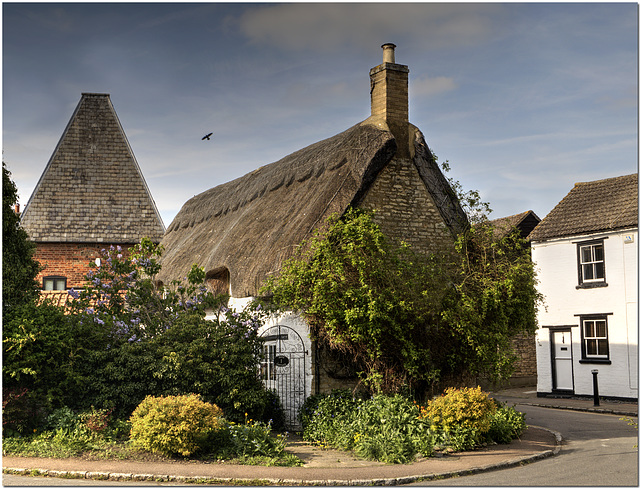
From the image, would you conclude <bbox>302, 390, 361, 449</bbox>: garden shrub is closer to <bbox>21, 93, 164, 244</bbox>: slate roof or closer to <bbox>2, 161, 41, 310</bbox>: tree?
<bbox>2, 161, 41, 310</bbox>: tree

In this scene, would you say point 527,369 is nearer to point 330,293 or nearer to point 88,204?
point 330,293

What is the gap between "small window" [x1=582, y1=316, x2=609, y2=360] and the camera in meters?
22.0

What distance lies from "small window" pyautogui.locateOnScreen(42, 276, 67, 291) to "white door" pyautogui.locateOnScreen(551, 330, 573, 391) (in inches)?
766

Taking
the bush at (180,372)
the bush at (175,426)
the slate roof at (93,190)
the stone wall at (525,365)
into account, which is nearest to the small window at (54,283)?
the slate roof at (93,190)

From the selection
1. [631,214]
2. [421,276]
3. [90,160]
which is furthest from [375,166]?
[90,160]

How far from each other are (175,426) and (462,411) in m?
5.28

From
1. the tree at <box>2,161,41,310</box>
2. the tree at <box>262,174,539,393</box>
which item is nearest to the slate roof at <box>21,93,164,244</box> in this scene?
the tree at <box>2,161,41,310</box>

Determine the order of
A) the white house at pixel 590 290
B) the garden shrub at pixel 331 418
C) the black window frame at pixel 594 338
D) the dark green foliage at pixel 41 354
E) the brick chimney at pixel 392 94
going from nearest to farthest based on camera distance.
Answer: the dark green foliage at pixel 41 354
the garden shrub at pixel 331 418
the brick chimney at pixel 392 94
the white house at pixel 590 290
the black window frame at pixel 594 338

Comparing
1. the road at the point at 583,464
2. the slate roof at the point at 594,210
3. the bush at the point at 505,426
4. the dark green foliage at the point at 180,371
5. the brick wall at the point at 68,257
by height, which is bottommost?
the road at the point at 583,464

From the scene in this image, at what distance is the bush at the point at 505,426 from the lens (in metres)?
12.8

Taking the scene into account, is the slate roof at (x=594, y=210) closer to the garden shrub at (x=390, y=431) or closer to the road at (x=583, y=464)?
the road at (x=583, y=464)

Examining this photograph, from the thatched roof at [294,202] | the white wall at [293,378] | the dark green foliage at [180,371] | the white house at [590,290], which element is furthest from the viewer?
the white house at [590,290]

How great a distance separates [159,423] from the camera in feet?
34.8

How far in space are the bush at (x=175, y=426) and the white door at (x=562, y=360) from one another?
634 inches
